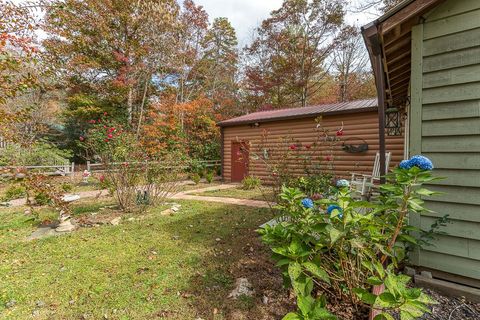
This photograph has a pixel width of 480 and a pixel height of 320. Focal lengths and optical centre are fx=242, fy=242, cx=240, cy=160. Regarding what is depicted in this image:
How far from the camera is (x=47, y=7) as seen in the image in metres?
1.87

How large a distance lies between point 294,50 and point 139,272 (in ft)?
54.3

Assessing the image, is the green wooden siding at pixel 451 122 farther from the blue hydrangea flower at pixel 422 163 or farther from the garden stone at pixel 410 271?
the blue hydrangea flower at pixel 422 163

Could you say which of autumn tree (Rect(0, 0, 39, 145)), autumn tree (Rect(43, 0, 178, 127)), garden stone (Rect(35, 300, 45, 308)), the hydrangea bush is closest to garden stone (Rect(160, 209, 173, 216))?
garden stone (Rect(35, 300, 45, 308))

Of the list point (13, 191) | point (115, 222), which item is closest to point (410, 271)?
point (115, 222)

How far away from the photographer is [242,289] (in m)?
2.30

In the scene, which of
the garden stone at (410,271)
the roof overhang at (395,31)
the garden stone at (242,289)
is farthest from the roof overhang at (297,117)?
the garden stone at (242,289)

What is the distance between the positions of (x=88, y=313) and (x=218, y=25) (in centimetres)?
2074

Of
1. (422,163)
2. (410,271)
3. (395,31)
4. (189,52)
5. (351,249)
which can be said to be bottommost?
(410,271)

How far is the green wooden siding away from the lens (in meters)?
2.08

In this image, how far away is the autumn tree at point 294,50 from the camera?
15.3 meters

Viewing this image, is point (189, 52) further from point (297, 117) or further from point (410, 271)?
point (410, 271)

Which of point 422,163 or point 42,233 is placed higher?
point 422,163

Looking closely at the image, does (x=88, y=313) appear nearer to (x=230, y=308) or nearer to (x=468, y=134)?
(x=230, y=308)

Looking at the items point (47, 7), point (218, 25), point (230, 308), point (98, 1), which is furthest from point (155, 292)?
point (218, 25)
